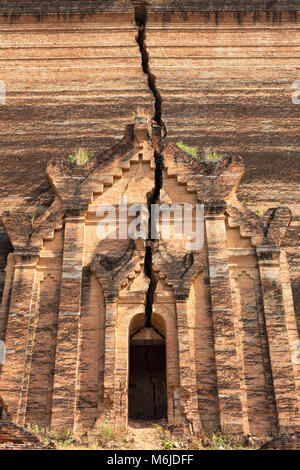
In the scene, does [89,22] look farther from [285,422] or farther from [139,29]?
[285,422]

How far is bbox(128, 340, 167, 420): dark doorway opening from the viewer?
15.0 m

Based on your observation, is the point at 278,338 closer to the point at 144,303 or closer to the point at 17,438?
the point at 144,303

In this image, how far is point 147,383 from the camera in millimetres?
15320

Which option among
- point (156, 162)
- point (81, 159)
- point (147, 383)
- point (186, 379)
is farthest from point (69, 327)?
point (147, 383)

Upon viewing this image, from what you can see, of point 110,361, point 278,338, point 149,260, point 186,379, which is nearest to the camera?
point 186,379

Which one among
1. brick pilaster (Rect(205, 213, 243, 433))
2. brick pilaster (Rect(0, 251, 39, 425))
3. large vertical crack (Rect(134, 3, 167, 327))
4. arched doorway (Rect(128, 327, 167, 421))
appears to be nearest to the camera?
brick pilaster (Rect(205, 213, 243, 433))

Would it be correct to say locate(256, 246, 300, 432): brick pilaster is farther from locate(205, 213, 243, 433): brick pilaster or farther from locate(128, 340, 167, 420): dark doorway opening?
locate(128, 340, 167, 420): dark doorway opening

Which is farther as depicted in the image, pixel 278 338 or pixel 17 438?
pixel 278 338

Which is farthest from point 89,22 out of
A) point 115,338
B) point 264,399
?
point 264,399

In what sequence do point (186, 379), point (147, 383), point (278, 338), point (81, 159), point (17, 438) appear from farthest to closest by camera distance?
1. point (147, 383)
2. point (81, 159)
3. point (278, 338)
4. point (186, 379)
5. point (17, 438)

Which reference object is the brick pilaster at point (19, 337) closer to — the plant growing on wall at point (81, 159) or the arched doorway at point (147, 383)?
the plant growing on wall at point (81, 159)

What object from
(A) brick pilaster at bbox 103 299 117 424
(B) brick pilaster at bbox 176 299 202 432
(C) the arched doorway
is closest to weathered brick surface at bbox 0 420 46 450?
(A) brick pilaster at bbox 103 299 117 424

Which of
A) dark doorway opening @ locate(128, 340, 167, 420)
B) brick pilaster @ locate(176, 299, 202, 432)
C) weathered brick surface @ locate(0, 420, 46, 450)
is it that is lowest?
weathered brick surface @ locate(0, 420, 46, 450)

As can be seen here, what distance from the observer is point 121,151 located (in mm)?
13227
